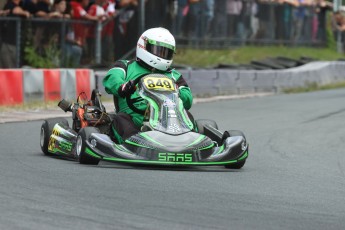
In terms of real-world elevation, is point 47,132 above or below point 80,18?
above

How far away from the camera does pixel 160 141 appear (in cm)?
921

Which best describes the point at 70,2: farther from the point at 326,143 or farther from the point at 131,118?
the point at 131,118

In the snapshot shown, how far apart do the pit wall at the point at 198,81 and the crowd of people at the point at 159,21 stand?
56.4 inches

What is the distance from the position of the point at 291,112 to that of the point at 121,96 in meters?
8.20

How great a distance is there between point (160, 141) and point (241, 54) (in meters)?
17.3

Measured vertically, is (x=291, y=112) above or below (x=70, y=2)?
below

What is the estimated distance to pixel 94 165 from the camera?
9391mm

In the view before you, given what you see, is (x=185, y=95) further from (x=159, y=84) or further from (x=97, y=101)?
(x=97, y=101)

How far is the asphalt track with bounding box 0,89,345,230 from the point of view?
6.38 meters

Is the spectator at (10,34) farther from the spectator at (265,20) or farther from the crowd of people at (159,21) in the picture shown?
the spectator at (265,20)

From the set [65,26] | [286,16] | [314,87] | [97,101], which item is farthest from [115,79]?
[286,16]

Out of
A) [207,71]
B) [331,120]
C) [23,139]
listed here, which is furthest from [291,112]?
[23,139]

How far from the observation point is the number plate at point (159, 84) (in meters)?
9.66

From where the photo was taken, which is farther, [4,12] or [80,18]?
[80,18]
